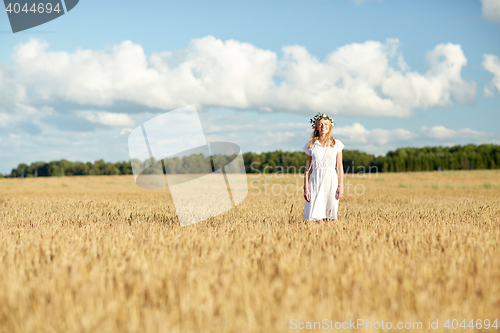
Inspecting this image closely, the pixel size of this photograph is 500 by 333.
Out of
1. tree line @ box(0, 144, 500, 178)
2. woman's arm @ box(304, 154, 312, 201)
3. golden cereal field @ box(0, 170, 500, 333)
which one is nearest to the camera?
golden cereal field @ box(0, 170, 500, 333)

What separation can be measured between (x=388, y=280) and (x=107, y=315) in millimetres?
2126

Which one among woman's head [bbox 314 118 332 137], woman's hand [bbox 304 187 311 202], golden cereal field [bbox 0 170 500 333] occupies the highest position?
woman's head [bbox 314 118 332 137]

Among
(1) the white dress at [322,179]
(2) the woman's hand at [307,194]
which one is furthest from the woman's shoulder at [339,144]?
(2) the woman's hand at [307,194]

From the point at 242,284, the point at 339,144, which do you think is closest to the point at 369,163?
the point at 339,144

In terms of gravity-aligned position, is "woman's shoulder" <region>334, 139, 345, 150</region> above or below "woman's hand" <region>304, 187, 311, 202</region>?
above

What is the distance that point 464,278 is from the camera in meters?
2.94

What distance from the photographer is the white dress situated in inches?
233

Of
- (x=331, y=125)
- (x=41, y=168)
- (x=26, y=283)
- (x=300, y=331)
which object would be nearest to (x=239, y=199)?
(x=331, y=125)

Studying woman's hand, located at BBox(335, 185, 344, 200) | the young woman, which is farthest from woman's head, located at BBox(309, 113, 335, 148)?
woman's hand, located at BBox(335, 185, 344, 200)

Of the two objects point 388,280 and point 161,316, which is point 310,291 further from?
point 161,316

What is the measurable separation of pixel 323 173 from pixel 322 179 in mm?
106

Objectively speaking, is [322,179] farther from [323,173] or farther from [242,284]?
[242,284]

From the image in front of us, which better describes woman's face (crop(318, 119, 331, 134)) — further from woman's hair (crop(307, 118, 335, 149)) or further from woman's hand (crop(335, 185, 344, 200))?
woman's hand (crop(335, 185, 344, 200))

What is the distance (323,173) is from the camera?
5.95 m
